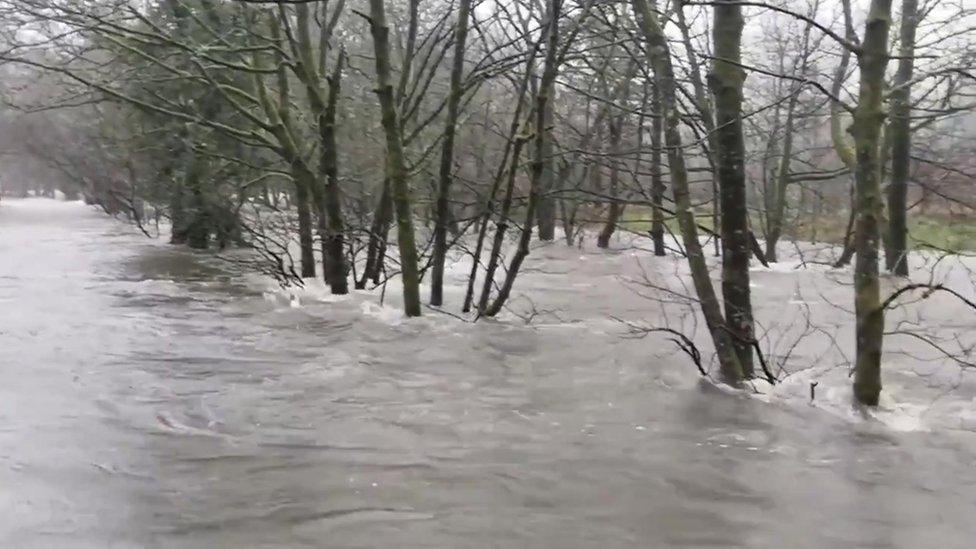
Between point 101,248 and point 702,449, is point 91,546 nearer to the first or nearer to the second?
point 702,449

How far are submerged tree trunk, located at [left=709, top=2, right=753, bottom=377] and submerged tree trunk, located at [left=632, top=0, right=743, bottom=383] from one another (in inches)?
5.3

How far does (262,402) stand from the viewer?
854cm

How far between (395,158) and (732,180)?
5542 millimetres

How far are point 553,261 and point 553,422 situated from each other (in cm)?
1887

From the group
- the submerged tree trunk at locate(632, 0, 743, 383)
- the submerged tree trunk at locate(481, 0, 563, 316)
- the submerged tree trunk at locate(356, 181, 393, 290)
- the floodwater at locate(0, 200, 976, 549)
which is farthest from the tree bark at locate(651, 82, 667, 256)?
the submerged tree trunk at locate(356, 181, 393, 290)

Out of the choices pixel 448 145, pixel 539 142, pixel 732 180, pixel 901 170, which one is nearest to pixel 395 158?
pixel 448 145

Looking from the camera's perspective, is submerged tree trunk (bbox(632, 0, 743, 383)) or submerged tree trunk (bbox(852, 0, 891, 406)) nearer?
submerged tree trunk (bbox(852, 0, 891, 406))

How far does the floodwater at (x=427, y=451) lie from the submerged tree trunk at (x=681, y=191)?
1.38 ft

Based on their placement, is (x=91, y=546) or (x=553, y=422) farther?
(x=553, y=422)

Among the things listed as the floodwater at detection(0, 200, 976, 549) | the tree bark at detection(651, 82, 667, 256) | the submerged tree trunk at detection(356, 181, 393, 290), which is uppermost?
the tree bark at detection(651, 82, 667, 256)

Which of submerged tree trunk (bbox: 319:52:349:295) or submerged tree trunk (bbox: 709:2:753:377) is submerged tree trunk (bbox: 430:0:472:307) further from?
submerged tree trunk (bbox: 709:2:753:377)

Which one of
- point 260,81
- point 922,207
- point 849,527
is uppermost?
point 260,81

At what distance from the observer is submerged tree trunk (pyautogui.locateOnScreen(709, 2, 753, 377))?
29.7ft

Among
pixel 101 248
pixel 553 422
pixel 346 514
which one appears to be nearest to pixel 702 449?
pixel 553 422
